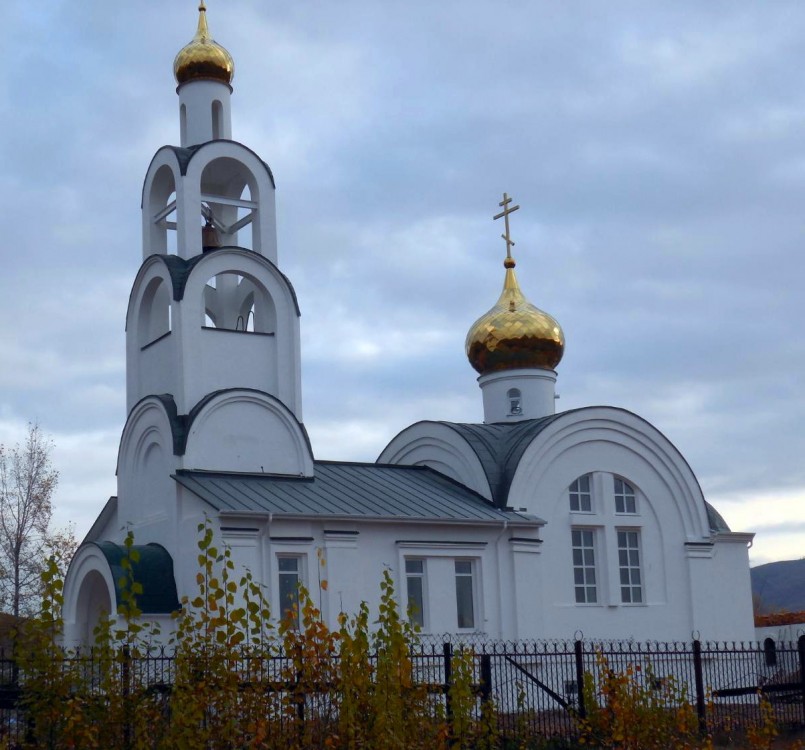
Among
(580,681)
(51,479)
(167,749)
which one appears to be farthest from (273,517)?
(51,479)

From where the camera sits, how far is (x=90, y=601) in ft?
58.9

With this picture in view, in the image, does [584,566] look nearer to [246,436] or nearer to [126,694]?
[246,436]

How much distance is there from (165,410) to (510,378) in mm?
8462

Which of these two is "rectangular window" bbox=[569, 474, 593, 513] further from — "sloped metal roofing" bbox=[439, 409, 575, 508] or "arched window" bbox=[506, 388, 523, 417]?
"arched window" bbox=[506, 388, 523, 417]

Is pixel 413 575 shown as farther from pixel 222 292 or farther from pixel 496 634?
pixel 222 292

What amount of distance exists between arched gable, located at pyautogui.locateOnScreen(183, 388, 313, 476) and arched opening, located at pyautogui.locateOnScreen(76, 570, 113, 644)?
2.20 metres

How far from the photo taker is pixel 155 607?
1628 centimetres

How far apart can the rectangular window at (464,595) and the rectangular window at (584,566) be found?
2.13 metres

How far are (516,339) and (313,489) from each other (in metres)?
7.15

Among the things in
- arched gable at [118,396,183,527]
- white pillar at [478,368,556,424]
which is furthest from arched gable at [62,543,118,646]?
white pillar at [478,368,556,424]

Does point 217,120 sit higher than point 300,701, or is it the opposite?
point 217,120

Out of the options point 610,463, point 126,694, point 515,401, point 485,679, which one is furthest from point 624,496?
point 126,694

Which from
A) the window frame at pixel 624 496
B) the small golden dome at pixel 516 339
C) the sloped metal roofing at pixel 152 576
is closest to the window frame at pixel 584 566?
the window frame at pixel 624 496

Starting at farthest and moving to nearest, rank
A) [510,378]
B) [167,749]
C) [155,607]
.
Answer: [510,378] → [155,607] → [167,749]
